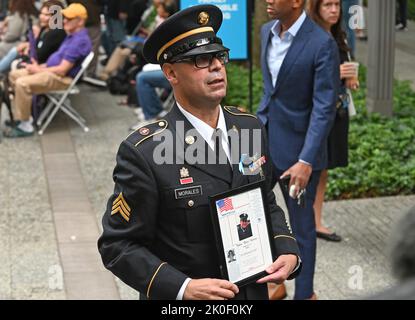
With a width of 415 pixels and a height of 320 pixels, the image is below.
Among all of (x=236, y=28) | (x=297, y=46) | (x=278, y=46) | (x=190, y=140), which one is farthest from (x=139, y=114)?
(x=190, y=140)

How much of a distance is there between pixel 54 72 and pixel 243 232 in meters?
7.85

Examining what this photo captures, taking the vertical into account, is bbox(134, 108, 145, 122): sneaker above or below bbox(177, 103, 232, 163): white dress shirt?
below

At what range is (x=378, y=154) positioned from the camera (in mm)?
8602

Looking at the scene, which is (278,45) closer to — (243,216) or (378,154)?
(243,216)

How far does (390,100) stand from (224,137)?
766 cm

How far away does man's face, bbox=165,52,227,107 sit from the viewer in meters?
2.94

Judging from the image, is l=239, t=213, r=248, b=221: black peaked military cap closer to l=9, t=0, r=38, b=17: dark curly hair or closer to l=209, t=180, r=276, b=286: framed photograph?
l=209, t=180, r=276, b=286: framed photograph

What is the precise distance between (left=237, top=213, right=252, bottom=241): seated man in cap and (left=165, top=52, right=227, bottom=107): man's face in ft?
1.20

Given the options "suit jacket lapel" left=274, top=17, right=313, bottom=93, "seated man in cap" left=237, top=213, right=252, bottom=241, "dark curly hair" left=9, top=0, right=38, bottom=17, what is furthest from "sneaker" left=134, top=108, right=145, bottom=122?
"seated man in cap" left=237, top=213, right=252, bottom=241

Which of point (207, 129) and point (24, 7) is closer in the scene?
point (207, 129)

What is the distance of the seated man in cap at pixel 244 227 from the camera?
297cm

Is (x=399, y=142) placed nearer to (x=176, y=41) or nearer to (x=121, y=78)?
(x=121, y=78)
